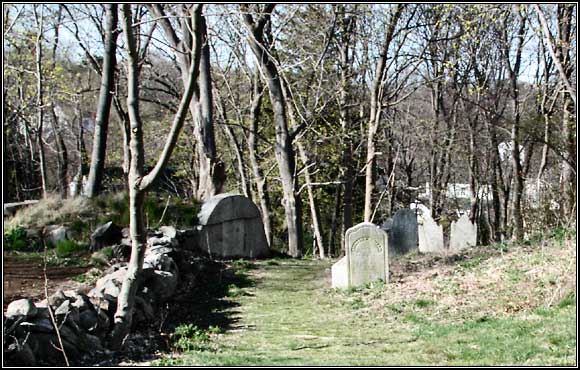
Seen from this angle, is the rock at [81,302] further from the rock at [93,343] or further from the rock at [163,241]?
the rock at [163,241]

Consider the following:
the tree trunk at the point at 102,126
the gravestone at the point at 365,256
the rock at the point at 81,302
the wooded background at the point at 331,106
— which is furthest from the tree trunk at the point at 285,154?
the rock at the point at 81,302

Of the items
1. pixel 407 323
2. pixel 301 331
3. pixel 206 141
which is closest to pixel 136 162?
pixel 301 331

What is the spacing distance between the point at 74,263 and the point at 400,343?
5.86 meters

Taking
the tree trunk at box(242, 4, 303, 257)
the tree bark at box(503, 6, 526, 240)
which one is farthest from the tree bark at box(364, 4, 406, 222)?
the tree bark at box(503, 6, 526, 240)

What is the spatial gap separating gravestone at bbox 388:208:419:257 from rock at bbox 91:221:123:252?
5.65 m

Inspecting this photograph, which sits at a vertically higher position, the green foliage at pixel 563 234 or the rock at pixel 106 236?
the rock at pixel 106 236

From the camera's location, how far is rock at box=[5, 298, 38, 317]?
17.5 ft

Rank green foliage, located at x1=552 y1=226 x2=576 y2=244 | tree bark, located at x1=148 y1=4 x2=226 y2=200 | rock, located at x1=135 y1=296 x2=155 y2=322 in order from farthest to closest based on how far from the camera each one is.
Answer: tree bark, located at x1=148 y1=4 x2=226 y2=200, green foliage, located at x1=552 y1=226 x2=576 y2=244, rock, located at x1=135 y1=296 x2=155 y2=322

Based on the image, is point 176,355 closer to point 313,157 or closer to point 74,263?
point 74,263

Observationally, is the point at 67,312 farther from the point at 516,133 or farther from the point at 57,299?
the point at 516,133

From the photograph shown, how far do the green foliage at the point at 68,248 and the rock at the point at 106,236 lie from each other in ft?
0.71

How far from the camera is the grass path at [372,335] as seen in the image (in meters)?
5.69

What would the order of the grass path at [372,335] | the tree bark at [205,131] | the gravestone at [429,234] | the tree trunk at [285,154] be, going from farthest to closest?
the gravestone at [429,234]
the tree trunk at [285,154]
the tree bark at [205,131]
the grass path at [372,335]

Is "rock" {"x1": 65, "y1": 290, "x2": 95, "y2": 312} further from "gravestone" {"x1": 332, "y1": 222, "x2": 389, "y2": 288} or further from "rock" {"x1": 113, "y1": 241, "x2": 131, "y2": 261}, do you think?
"gravestone" {"x1": 332, "y1": 222, "x2": 389, "y2": 288}
